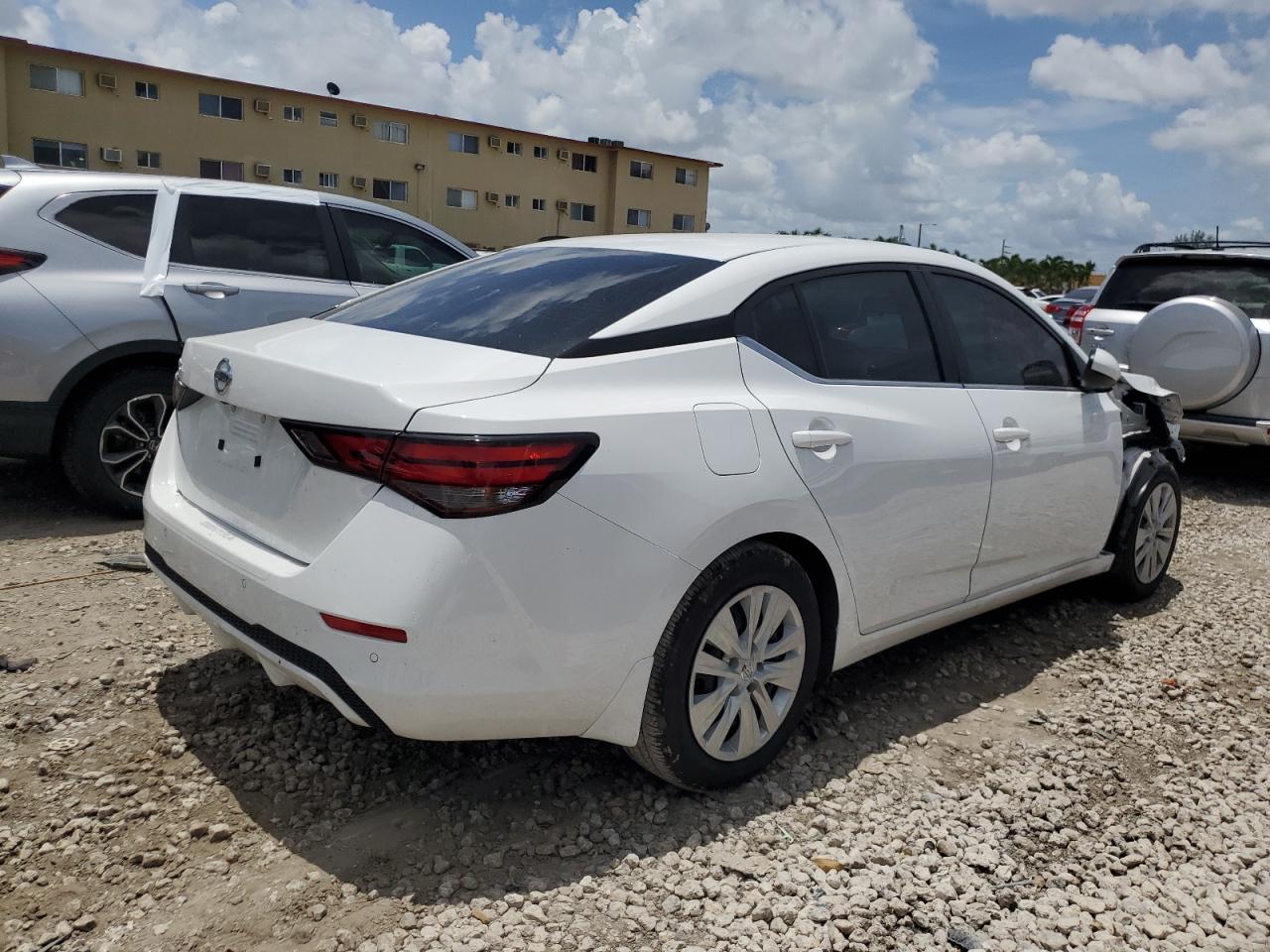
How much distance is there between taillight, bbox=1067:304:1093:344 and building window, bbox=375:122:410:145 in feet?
103

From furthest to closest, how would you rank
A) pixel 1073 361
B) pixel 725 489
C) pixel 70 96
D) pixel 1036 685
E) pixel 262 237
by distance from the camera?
pixel 70 96
pixel 262 237
pixel 1073 361
pixel 1036 685
pixel 725 489

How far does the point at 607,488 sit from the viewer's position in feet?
8.32

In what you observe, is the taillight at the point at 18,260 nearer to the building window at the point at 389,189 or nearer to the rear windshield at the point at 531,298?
the rear windshield at the point at 531,298

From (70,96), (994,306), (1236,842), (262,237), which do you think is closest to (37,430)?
(262,237)

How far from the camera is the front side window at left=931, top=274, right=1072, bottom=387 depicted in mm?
3965

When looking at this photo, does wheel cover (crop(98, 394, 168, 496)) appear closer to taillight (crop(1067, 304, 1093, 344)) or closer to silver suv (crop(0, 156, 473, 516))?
silver suv (crop(0, 156, 473, 516))

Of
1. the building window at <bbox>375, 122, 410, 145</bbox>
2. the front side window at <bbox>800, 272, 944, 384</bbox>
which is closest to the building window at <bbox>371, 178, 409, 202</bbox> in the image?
the building window at <bbox>375, 122, 410, 145</bbox>

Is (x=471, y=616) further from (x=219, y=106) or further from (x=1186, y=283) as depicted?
(x=219, y=106)

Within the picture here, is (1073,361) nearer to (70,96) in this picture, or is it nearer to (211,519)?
(211,519)

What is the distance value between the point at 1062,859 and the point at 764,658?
1.00m

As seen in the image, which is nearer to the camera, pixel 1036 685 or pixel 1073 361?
pixel 1036 685

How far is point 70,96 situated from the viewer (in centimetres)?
3052

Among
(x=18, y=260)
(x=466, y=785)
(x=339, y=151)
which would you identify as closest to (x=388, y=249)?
(x=18, y=260)

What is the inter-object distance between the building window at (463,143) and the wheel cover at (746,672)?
37850 millimetres
